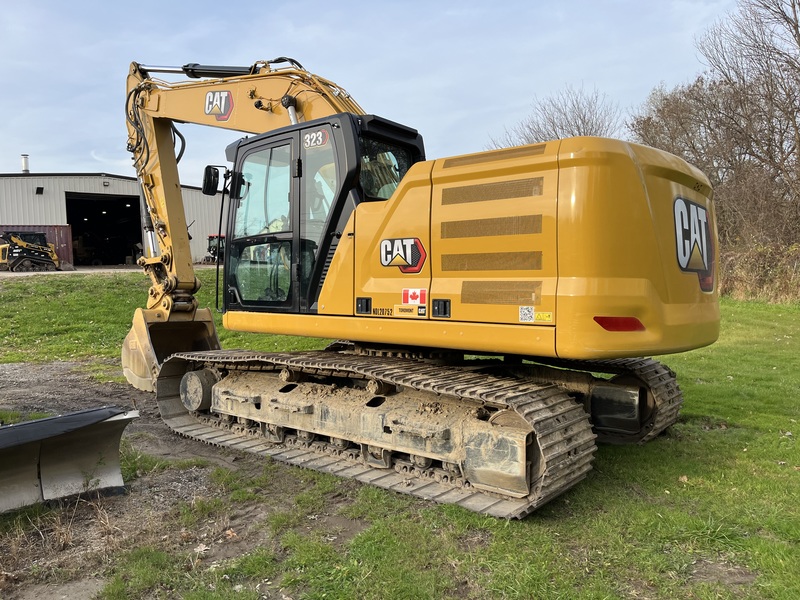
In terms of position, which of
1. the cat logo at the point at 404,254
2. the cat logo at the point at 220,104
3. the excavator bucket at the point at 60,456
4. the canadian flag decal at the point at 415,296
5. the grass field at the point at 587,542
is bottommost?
the grass field at the point at 587,542

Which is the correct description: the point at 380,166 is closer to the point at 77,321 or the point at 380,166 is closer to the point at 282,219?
the point at 282,219

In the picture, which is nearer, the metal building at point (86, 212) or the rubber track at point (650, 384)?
the rubber track at point (650, 384)

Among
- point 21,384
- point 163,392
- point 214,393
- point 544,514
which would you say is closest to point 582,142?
point 544,514

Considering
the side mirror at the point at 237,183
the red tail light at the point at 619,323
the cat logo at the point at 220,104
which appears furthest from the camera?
the cat logo at the point at 220,104

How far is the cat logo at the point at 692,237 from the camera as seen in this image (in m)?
4.14

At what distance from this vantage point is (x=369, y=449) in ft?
16.1

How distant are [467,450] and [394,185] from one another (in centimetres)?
247

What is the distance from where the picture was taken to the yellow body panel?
12.2 feet

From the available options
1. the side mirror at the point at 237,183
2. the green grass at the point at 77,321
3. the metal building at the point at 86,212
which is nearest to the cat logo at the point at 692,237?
the side mirror at the point at 237,183

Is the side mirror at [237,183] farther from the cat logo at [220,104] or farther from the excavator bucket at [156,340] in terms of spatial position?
the excavator bucket at [156,340]

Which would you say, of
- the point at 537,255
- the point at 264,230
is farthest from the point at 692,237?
the point at 264,230

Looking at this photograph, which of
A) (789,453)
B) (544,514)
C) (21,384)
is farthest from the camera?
(21,384)

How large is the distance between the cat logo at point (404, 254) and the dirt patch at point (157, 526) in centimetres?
172

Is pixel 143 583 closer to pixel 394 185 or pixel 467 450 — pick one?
pixel 467 450
